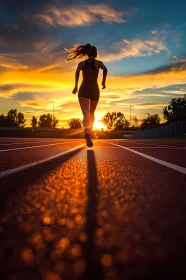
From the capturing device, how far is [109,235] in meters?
1.89

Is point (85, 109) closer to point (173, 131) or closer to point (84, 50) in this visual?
point (84, 50)

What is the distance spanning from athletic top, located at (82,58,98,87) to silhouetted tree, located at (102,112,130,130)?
178751mm

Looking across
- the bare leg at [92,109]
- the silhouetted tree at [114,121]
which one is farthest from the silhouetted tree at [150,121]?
the bare leg at [92,109]

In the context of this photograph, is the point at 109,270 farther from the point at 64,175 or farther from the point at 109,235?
the point at 64,175

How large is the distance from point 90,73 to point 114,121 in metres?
181

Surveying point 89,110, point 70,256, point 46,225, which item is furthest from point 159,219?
point 89,110

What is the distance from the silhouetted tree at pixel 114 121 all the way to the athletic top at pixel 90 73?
179 m

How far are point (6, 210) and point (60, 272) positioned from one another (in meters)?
1.26

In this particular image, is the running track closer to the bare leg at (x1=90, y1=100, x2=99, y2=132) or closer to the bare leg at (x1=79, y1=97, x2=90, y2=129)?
the bare leg at (x1=79, y1=97, x2=90, y2=129)

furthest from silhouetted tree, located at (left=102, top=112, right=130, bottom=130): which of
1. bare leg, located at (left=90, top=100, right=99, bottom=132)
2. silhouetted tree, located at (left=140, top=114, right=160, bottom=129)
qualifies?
bare leg, located at (left=90, top=100, right=99, bottom=132)

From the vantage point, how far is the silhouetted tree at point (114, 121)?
189750 mm

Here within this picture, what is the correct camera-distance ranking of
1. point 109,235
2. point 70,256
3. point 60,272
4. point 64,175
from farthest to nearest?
point 64,175
point 109,235
point 70,256
point 60,272

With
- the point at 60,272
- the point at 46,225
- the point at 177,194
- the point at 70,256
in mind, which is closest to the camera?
the point at 60,272

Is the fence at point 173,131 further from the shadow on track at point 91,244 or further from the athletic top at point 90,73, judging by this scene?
the shadow on track at point 91,244
